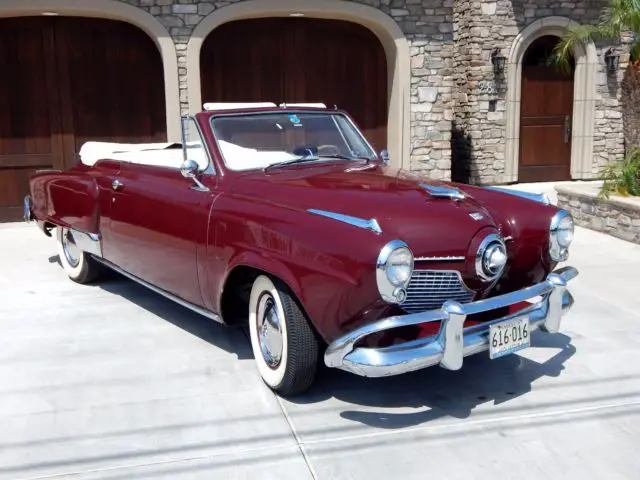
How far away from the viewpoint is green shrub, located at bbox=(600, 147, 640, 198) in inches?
335

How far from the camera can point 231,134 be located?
4.57 metres

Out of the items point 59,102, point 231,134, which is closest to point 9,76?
point 59,102

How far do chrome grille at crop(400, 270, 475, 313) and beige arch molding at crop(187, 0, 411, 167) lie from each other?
283 inches

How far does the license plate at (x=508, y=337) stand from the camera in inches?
139

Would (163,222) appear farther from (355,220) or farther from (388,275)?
(388,275)

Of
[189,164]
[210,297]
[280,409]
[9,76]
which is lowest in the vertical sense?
[280,409]

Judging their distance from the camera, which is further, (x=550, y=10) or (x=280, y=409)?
(x=550, y=10)

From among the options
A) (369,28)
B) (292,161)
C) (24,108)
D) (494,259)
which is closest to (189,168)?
(292,161)

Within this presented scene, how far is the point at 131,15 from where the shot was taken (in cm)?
974

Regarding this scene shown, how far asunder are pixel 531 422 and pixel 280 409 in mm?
1282

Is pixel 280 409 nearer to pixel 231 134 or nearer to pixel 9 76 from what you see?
pixel 231 134

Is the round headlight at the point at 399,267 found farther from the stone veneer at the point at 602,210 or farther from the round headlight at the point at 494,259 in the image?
the stone veneer at the point at 602,210

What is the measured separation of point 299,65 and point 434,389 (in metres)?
7.95

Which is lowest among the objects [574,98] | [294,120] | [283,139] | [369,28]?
[283,139]
